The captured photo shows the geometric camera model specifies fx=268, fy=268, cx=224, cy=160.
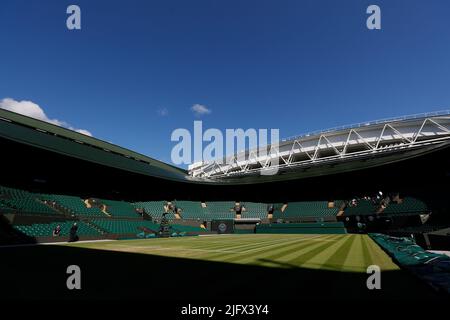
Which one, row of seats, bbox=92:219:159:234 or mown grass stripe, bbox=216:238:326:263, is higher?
mown grass stripe, bbox=216:238:326:263

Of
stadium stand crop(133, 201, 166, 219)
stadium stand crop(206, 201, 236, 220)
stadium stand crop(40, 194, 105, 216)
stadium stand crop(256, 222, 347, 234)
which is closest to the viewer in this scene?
stadium stand crop(40, 194, 105, 216)

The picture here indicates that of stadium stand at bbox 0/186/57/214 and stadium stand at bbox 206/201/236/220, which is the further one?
stadium stand at bbox 206/201/236/220

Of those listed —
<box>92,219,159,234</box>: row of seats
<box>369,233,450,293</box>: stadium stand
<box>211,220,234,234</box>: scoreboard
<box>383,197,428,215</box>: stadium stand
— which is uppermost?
<box>369,233,450,293</box>: stadium stand

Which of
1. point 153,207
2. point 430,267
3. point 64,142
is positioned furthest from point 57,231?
point 430,267

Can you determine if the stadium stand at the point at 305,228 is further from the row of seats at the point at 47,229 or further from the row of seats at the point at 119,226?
the row of seats at the point at 47,229

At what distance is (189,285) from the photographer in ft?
25.0

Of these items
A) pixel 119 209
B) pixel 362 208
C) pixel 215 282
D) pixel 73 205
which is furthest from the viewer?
pixel 362 208

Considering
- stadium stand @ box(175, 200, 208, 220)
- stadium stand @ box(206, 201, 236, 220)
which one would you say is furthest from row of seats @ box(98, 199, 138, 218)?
stadium stand @ box(206, 201, 236, 220)

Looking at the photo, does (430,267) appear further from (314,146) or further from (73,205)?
(314,146)

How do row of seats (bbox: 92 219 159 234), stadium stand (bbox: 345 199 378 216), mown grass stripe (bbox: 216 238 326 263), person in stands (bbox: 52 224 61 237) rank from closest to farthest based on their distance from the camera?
mown grass stripe (bbox: 216 238 326 263)
person in stands (bbox: 52 224 61 237)
row of seats (bbox: 92 219 159 234)
stadium stand (bbox: 345 199 378 216)

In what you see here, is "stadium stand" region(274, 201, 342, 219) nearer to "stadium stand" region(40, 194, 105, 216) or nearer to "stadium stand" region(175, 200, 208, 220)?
"stadium stand" region(175, 200, 208, 220)
